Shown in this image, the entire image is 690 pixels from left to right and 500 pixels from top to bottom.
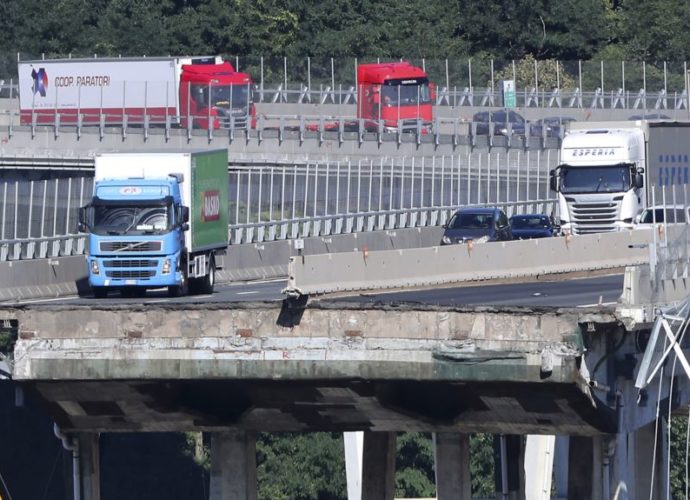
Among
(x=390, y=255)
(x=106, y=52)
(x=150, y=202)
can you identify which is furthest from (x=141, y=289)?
(x=106, y=52)

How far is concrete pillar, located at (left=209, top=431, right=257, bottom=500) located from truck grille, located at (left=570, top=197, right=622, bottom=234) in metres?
23.7

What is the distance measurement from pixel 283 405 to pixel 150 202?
10.0m

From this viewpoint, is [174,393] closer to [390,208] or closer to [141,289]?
[141,289]

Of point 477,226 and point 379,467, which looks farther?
point 477,226

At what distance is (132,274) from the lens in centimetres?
4734

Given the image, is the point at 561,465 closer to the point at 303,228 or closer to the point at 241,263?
the point at 241,263

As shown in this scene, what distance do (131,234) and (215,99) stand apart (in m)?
41.8

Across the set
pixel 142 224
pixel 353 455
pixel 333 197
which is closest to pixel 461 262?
pixel 142 224

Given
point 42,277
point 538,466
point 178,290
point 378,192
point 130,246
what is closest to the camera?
point 130,246

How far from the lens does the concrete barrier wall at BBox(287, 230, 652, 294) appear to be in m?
40.5

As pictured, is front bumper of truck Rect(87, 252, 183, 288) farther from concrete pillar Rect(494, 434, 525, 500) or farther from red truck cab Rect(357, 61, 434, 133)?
red truck cab Rect(357, 61, 434, 133)

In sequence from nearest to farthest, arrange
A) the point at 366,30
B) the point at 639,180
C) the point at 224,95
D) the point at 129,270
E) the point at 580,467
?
the point at 580,467 → the point at 129,270 → the point at 639,180 → the point at 224,95 → the point at 366,30

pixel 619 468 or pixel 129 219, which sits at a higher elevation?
pixel 129 219

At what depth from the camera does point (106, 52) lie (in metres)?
119
